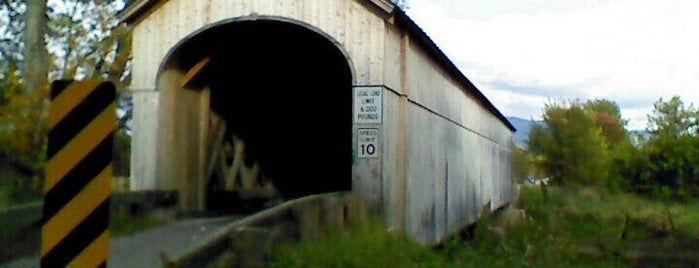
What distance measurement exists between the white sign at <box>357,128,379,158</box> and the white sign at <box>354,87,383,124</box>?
0.14 metres

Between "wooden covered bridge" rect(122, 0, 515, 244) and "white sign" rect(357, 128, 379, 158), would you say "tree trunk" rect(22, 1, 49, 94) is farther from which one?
"white sign" rect(357, 128, 379, 158)

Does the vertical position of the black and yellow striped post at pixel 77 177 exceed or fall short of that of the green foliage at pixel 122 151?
it falls short

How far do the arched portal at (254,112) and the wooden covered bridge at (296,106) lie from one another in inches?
1.0

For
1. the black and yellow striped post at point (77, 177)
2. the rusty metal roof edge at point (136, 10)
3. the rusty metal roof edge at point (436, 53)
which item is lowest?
the black and yellow striped post at point (77, 177)

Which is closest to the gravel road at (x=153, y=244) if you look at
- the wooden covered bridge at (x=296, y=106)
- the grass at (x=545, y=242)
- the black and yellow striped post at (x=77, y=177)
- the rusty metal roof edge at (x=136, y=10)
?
the grass at (x=545, y=242)

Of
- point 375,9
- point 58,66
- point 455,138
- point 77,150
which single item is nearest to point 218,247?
point 77,150

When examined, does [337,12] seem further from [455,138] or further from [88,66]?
[88,66]

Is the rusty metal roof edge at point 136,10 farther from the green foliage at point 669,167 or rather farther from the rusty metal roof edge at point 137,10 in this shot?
the green foliage at point 669,167

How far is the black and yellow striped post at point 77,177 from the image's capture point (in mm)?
3164

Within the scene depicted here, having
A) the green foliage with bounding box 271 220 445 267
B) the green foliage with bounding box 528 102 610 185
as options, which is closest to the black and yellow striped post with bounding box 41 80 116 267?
the green foliage with bounding box 271 220 445 267

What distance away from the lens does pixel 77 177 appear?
321 centimetres

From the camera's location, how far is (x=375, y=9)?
11.3m

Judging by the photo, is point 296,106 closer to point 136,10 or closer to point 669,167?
point 136,10

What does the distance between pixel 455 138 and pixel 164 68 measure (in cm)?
799
